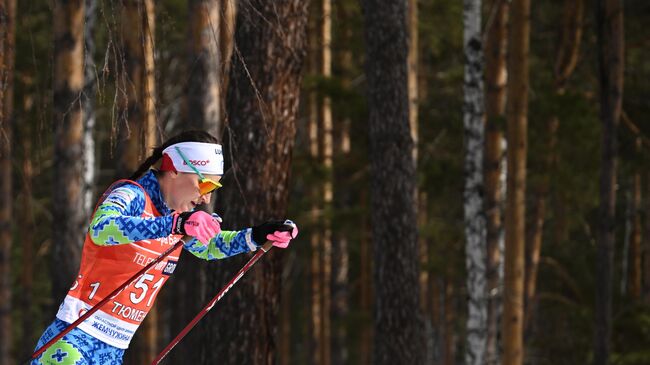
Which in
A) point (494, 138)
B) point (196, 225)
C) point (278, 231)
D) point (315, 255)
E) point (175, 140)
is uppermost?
point (175, 140)

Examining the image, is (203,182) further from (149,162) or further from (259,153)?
(259,153)

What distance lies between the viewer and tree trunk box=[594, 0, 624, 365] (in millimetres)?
12953

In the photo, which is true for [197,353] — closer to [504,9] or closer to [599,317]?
[599,317]

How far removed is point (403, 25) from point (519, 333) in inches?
186

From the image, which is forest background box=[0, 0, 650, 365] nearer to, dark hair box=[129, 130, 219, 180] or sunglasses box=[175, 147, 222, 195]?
dark hair box=[129, 130, 219, 180]

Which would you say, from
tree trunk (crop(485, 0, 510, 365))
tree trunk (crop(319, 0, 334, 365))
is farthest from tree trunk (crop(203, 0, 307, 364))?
tree trunk (crop(319, 0, 334, 365))

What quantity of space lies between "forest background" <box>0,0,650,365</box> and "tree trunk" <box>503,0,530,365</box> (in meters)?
0.03

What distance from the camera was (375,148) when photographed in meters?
10.9

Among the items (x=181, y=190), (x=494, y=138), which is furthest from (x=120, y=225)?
(x=494, y=138)

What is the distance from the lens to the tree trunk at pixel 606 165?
42.5 feet

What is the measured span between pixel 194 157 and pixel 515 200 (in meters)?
9.43

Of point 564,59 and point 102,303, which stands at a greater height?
point 564,59

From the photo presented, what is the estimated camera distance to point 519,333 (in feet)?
44.7

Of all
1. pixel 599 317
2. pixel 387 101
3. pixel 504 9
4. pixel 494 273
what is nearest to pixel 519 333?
pixel 599 317
